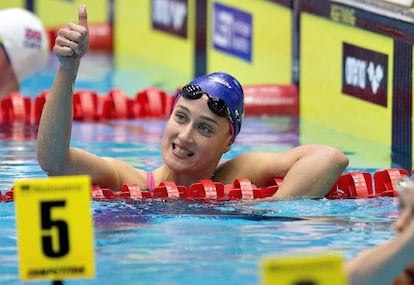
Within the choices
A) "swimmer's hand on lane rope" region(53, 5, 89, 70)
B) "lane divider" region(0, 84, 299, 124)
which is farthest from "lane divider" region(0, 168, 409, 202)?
"lane divider" region(0, 84, 299, 124)

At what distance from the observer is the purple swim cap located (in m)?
6.00

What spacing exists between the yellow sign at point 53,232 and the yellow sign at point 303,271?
69 cm

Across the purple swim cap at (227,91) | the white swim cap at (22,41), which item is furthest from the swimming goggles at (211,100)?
the white swim cap at (22,41)

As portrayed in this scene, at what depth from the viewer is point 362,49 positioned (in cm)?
841

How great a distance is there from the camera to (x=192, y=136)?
19.4 feet

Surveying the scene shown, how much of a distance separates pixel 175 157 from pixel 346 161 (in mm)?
750

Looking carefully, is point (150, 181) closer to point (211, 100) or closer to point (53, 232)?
point (211, 100)

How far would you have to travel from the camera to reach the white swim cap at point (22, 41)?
25.3ft

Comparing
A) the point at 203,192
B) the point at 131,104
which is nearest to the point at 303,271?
the point at 203,192

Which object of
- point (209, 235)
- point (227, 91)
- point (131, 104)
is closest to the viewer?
point (209, 235)

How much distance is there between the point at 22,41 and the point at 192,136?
2196mm

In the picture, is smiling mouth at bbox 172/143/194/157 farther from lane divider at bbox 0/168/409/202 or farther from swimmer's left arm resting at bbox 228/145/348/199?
swimmer's left arm resting at bbox 228/145/348/199

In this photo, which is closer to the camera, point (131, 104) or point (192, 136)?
point (192, 136)

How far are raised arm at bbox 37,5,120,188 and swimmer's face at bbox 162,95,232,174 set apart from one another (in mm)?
349
